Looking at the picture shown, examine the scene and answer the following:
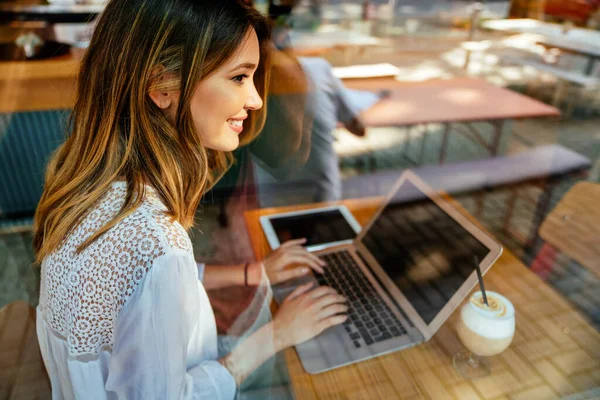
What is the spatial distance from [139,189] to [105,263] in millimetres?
117

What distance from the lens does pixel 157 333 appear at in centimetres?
62

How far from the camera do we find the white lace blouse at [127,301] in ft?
2.00

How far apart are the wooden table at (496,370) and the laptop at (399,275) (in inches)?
1.0

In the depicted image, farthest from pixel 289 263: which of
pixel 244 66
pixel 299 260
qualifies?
pixel 244 66

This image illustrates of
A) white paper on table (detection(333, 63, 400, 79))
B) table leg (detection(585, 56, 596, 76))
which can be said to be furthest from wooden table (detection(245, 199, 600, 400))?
table leg (detection(585, 56, 596, 76))

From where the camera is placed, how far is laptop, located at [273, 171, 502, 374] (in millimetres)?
837

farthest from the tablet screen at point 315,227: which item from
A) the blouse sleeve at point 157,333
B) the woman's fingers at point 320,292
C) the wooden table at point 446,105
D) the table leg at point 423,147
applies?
the table leg at point 423,147

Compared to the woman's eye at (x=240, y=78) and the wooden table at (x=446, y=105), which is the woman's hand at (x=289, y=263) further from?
the wooden table at (x=446, y=105)

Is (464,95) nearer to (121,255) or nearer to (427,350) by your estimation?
(427,350)

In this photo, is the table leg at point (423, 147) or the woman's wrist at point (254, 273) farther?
the table leg at point (423, 147)

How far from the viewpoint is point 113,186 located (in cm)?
67

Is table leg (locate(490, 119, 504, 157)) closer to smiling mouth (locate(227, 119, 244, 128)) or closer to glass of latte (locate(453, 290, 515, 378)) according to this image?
glass of latte (locate(453, 290, 515, 378))

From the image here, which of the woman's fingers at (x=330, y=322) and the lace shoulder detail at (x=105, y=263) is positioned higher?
the lace shoulder detail at (x=105, y=263)

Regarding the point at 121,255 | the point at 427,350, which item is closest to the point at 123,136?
the point at 121,255
